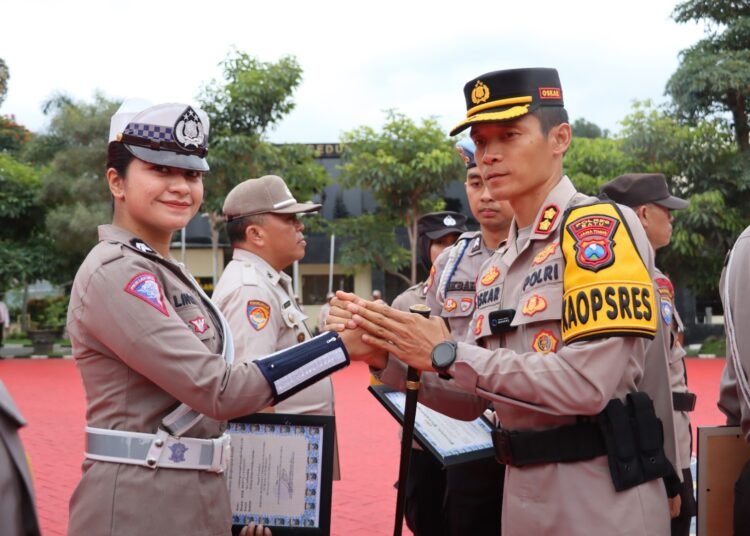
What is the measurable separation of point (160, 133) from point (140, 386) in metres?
0.77

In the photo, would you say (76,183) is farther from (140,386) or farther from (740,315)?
(740,315)

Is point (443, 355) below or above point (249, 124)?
below

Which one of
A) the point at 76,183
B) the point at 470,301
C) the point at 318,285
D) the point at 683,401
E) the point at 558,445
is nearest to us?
the point at 558,445

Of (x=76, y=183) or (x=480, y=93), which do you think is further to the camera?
(x=76, y=183)

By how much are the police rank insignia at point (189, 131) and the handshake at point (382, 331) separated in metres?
0.67

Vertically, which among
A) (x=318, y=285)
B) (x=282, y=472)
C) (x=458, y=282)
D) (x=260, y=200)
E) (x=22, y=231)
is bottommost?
(x=318, y=285)

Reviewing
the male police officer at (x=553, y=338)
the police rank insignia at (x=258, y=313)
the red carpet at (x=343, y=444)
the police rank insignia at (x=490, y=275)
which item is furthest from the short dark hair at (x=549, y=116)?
the red carpet at (x=343, y=444)

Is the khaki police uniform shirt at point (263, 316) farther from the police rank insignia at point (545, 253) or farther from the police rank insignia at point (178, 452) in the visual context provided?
the police rank insignia at point (545, 253)

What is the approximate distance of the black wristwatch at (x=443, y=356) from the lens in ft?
7.06

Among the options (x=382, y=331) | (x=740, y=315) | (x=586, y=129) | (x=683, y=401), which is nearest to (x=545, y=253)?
(x=382, y=331)

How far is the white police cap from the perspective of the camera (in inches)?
96.1

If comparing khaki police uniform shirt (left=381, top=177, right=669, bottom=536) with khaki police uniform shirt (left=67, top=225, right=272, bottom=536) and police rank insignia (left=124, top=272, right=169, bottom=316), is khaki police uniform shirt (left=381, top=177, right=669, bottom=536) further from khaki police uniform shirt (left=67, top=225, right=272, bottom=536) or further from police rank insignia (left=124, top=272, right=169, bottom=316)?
police rank insignia (left=124, top=272, right=169, bottom=316)

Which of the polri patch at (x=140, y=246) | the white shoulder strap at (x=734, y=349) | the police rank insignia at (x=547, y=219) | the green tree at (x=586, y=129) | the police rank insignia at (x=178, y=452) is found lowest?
the police rank insignia at (x=178, y=452)

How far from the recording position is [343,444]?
848 cm
